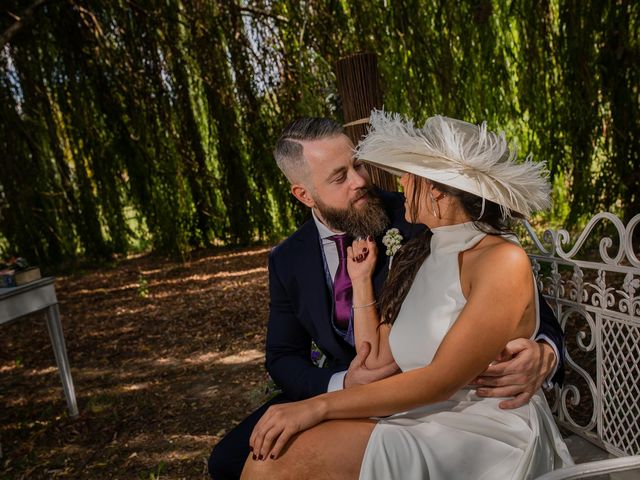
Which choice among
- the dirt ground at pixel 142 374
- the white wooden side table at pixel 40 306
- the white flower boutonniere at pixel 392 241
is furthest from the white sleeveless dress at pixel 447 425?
the white wooden side table at pixel 40 306

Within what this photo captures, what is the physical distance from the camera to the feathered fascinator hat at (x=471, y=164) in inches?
57.6

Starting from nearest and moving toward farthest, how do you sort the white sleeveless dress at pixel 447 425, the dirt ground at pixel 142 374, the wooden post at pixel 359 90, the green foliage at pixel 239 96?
the white sleeveless dress at pixel 447 425, the wooden post at pixel 359 90, the dirt ground at pixel 142 374, the green foliage at pixel 239 96

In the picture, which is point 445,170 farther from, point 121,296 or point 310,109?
point 121,296

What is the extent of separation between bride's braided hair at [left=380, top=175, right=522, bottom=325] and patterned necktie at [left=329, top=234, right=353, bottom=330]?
0.25m

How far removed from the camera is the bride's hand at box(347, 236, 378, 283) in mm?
1892

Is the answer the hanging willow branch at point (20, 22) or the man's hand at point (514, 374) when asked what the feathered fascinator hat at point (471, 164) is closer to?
the man's hand at point (514, 374)

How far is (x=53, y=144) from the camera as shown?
603cm

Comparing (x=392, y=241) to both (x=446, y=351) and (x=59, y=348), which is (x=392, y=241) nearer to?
(x=446, y=351)

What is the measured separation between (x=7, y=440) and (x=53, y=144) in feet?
11.1

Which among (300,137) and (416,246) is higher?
(300,137)

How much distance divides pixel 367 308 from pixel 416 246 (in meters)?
0.25

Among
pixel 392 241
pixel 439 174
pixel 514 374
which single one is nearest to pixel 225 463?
pixel 392 241

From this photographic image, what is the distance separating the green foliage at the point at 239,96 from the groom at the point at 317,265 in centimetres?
181

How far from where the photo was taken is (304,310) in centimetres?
207
